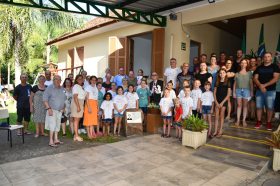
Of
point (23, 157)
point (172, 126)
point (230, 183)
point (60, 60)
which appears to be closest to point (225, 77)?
point (172, 126)

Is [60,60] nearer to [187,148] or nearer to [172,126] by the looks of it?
[172,126]

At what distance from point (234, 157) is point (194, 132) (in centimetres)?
102

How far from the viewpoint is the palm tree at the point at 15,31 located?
14.6 meters

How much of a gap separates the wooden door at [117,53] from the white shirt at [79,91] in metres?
4.92

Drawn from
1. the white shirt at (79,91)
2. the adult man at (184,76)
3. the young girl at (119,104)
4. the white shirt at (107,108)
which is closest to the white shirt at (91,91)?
the white shirt at (79,91)

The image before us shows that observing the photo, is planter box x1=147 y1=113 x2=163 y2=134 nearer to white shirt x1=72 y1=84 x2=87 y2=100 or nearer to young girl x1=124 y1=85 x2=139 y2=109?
young girl x1=124 y1=85 x2=139 y2=109

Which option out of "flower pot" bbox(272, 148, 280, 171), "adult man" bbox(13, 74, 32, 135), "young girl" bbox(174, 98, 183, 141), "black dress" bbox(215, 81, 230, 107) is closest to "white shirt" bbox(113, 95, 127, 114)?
"young girl" bbox(174, 98, 183, 141)

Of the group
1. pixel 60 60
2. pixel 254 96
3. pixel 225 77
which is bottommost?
pixel 254 96

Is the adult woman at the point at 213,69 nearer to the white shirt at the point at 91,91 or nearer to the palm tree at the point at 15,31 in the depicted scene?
the white shirt at the point at 91,91

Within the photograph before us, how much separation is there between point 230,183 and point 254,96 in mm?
3397

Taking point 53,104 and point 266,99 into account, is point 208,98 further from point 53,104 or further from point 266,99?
point 53,104

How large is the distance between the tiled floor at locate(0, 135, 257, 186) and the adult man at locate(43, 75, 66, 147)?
0.94 m

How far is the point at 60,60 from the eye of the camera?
18.0m

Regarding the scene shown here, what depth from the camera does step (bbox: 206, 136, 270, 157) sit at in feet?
17.1
